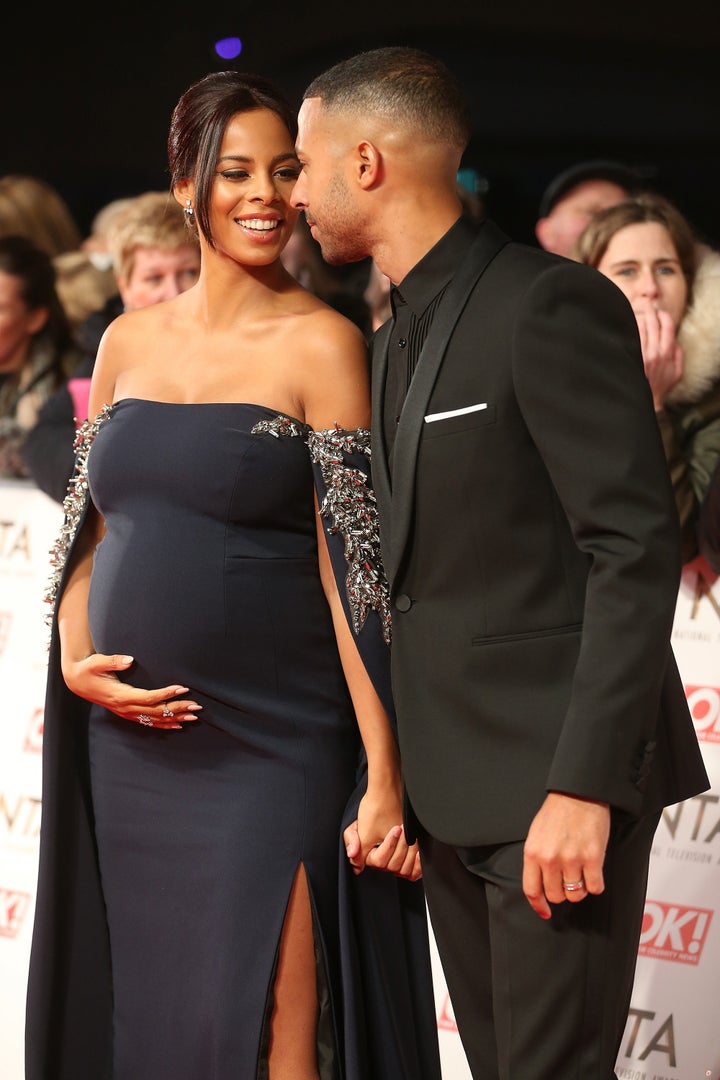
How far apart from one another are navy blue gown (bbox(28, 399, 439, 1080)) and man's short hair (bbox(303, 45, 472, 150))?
1.52 ft

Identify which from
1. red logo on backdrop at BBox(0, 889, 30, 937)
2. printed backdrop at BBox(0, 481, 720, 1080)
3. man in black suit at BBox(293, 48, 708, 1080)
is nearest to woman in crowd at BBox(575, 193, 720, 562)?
printed backdrop at BBox(0, 481, 720, 1080)

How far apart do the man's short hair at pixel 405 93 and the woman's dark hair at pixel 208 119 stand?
0.26 m

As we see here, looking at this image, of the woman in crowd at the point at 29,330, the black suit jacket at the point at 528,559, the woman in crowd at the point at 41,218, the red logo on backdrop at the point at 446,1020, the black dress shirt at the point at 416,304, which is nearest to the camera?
the black suit jacket at the point at 528,559

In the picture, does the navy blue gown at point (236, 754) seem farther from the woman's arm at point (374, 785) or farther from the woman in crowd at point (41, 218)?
the woman in crowd at point (41, 218)

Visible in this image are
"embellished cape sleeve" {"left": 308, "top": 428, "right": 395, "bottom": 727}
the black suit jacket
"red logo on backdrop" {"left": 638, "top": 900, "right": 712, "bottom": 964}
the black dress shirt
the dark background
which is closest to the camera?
the black suit jacket

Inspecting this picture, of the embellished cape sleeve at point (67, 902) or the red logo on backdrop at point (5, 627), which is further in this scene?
the red logo on backdrop at point (5, 627)

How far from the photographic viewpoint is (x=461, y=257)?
5.55 feet

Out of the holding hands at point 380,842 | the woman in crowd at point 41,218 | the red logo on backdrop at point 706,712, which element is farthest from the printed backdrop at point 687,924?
the woman in crowd at point 41,218

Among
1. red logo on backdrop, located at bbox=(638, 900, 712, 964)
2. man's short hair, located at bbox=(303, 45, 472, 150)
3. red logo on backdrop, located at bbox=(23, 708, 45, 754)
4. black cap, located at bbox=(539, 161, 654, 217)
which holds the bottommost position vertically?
red logo on backdrop, located at bbox=(638, 900, 712, 964)

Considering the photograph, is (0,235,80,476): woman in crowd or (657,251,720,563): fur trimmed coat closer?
(657,251,720,563): fur trimmed coat

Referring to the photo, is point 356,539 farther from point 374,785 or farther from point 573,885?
point 573,885

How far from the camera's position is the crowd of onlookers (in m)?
2.79

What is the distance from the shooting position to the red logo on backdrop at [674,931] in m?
2.82

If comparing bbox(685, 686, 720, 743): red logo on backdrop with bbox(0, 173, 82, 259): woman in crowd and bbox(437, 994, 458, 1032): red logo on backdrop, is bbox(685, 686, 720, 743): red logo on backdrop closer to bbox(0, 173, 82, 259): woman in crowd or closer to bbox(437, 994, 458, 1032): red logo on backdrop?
bbox(437, 994, 458, 1032): red logo on backdrop
